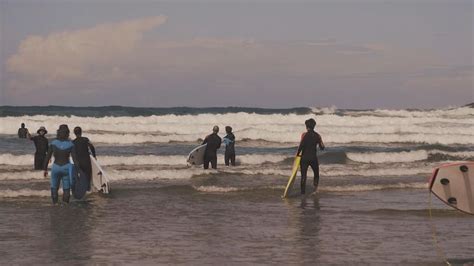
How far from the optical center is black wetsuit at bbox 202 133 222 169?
22031 mm

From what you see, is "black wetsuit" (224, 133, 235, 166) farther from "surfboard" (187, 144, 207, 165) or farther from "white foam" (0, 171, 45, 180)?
"white foam" (0, 171, 45, 180)

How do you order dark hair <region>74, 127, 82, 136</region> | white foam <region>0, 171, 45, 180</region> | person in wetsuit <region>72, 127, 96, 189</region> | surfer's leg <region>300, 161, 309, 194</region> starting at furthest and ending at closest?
white foam <region>0, 171, 45, 180</region> → surfer's leg <region>300, 161, 309, 194</region> → person in wetsuit <region>72, 127, 96, 189</region> → dark hair <region>74, 127, 82, 136</region>

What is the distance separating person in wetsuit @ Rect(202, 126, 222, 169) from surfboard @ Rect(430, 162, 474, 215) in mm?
12183

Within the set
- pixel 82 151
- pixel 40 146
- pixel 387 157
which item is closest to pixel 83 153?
pixel 82 151

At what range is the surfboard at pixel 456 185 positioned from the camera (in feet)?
33.1

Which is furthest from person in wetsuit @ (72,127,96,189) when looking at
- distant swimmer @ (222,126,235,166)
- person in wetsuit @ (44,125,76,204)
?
distant swimmer @ (222,126,235,166)

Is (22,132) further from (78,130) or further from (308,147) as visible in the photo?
(308,147)

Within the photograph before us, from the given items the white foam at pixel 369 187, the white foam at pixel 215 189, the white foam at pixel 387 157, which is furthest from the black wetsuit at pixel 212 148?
the white foam at pixel 387 157

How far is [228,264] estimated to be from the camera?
9.84 metres

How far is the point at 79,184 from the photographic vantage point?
16.2 meters

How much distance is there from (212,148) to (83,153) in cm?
612

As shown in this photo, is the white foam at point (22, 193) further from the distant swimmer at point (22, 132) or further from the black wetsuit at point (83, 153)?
the distant swimmer at point (22, 132)

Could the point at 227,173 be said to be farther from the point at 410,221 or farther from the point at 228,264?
the point at 228,264

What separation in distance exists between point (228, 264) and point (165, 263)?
0.82 m
